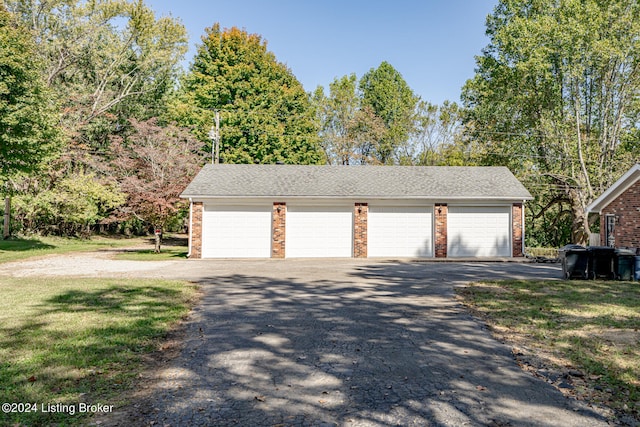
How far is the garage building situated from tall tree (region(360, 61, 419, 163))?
2049cm

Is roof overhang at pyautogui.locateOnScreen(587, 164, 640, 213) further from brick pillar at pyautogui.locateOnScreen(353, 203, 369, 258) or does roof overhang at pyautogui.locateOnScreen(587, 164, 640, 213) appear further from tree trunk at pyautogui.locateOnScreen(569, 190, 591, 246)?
brick pillar at pyautogui.locateOnScreen(353, 203, 369, 258)

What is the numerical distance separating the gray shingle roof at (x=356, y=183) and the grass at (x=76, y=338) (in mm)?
9170

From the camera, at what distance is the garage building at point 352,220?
17.5 meters

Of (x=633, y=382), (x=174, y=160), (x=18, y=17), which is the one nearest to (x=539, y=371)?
(x=633, y=382)

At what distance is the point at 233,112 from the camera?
30016mm

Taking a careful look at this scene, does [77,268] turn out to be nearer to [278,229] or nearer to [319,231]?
[278,229]

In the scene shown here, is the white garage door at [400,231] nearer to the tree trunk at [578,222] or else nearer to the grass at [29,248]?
the tree trunk at [578,222]

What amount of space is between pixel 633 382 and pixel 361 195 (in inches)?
553

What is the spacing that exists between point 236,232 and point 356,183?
604 centimetres

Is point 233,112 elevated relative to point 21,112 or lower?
elevated

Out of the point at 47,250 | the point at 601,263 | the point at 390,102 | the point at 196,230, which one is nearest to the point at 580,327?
the point at 601,263

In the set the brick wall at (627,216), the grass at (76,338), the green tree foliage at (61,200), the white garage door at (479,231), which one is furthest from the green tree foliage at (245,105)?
the grass at (76,338)

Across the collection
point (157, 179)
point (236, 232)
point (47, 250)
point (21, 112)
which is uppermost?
point (21, 112)

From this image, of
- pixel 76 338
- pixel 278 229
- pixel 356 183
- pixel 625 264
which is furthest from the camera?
pixel 356 183
